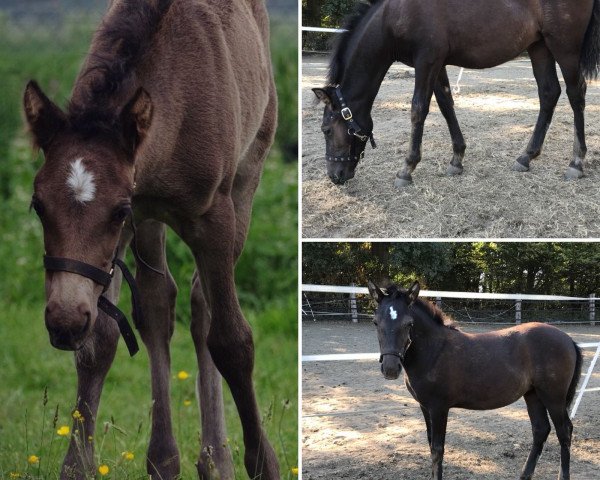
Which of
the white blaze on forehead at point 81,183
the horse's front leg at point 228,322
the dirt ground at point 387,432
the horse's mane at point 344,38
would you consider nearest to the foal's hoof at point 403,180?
the horse's mane at point 344,38

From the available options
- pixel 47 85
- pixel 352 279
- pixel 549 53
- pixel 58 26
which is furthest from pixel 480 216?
pixel 58 26

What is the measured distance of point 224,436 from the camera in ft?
12.8

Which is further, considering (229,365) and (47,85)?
(47,85)

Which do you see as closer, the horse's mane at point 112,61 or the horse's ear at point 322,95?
the horse's mane at point 112,61

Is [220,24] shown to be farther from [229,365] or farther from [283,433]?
[283,433]

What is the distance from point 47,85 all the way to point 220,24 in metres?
3.71

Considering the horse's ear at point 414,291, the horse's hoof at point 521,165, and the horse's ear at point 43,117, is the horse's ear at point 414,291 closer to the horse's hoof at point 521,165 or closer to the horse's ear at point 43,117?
the horse's hoof at point 521,165

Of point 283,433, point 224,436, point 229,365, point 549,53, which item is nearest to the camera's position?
point 229,365

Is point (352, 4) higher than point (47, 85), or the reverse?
point (352, 4)

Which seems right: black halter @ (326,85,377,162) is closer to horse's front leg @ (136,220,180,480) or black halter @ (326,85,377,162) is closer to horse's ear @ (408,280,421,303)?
horse's ear @ (408,280,421,303)

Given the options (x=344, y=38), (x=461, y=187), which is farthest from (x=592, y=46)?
(x=344, y=38)

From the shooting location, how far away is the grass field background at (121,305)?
14.2 ft

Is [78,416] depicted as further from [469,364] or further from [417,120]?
[417,120]

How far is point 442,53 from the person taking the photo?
206 inches
